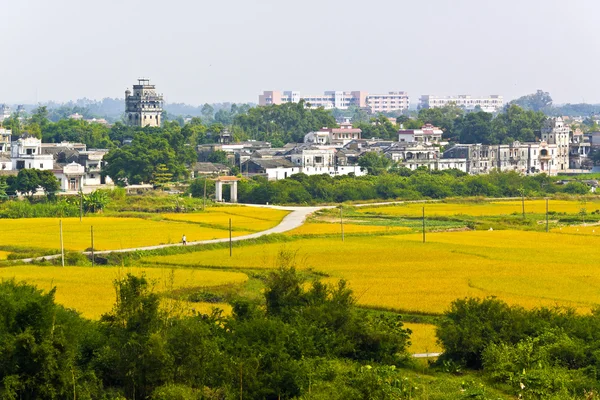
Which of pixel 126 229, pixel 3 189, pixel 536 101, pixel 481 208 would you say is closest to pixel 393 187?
pixel 481 208

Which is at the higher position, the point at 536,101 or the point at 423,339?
the point at 536,101

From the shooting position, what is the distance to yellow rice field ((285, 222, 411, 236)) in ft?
140

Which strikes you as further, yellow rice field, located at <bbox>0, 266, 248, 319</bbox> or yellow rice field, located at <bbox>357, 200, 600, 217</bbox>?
yellow rice field, located at <bbox>357, 200, 600, 217</bbox>

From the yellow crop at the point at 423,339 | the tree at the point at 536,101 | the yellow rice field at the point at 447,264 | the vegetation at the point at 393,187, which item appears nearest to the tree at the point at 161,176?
the vegetation at the point at 393,187

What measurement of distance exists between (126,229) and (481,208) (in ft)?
68.2

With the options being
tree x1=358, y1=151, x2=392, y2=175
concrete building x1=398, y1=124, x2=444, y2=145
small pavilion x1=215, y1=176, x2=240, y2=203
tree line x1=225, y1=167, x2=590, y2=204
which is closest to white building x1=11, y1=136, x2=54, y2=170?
tree line x1=225, y1=167, x2=590, y2=204

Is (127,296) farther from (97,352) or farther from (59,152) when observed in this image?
(59,152)

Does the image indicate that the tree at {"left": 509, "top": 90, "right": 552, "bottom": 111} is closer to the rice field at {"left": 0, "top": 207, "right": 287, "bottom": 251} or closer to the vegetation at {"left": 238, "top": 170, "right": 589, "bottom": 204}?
the vegetation at {"left": 238, "top": 170, "right": 589, "bottom": 204}

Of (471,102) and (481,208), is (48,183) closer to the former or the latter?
(481,208)

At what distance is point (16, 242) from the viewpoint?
37844mm

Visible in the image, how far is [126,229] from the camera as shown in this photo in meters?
42.7

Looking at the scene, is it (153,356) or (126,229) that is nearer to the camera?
(153,356)

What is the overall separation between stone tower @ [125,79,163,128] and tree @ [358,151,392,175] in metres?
31.1

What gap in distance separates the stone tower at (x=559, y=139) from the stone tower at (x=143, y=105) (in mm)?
35009
